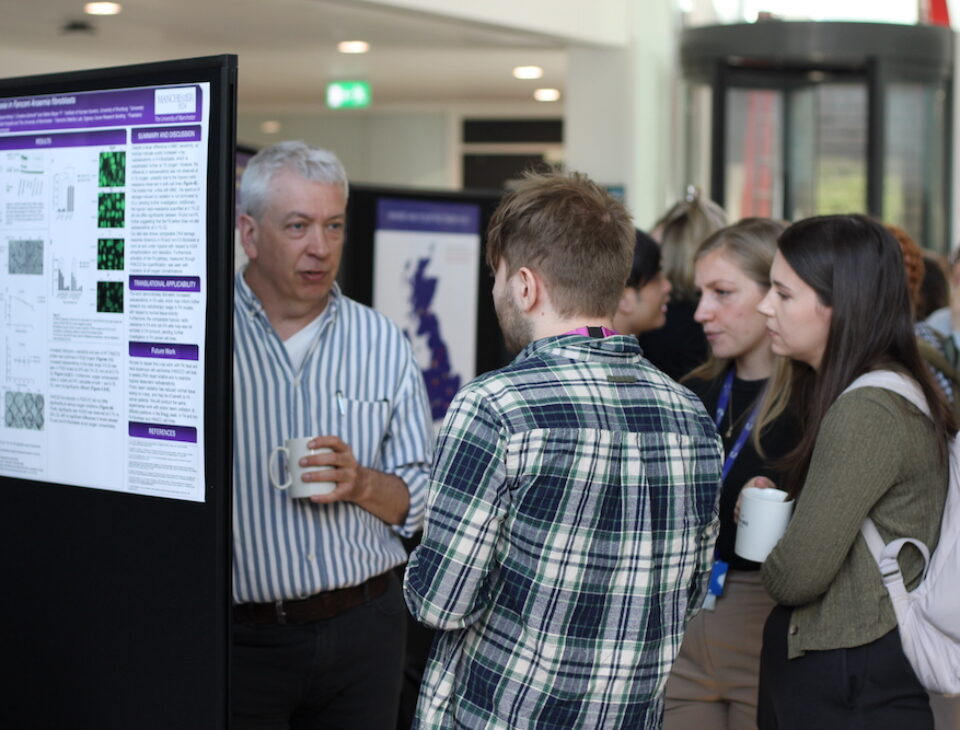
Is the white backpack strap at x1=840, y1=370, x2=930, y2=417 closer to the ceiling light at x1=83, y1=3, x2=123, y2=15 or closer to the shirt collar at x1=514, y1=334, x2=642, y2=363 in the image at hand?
the shirt collar at x1=514, y1=334, x2=642, y2=363

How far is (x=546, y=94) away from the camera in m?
11.5

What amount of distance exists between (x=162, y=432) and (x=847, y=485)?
1.13 m

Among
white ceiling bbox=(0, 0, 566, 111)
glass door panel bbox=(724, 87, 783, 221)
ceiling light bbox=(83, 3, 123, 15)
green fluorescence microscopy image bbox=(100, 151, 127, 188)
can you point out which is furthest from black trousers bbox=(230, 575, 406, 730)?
glass door panel bbox=(724, 87, 783, 221)

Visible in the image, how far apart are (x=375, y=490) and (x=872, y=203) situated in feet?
23.0

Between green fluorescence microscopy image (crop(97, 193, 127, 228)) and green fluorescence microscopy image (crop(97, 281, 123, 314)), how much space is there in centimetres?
9

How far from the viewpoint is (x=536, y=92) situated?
1135cm

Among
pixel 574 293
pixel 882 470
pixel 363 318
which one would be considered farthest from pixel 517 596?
pixel 363 318

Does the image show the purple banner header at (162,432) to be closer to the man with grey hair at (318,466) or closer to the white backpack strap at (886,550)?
the man with grey hair at (318,466)

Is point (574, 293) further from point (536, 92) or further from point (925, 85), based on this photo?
point (536, 92)

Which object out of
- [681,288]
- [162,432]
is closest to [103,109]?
[162,432]

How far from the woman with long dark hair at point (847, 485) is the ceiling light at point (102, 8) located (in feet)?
17.9

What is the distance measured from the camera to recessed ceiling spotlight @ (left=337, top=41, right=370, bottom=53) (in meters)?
8.17

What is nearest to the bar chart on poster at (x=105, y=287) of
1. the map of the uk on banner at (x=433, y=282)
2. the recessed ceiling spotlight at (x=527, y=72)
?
the map of the uk on banner at (x=433, y=282)

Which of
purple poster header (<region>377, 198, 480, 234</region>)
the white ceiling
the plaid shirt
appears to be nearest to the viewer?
the plaid shirt
